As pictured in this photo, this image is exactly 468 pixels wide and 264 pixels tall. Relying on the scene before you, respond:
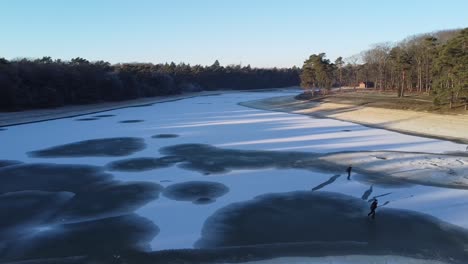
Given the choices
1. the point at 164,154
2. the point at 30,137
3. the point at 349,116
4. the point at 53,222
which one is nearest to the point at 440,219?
the point at 53,222

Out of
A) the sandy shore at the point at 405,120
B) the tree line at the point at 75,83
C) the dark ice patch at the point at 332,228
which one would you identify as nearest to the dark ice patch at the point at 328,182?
the dark ice patch at the point at 332,228

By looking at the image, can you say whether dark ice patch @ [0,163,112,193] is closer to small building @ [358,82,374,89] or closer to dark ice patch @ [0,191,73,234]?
dark ice patch @ [0,191,73,234]

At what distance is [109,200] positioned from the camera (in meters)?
14.1

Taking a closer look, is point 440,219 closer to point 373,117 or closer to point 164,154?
point 164,154

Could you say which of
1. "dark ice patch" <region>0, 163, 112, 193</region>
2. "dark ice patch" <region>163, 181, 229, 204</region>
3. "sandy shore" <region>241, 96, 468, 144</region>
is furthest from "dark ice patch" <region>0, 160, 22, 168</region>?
"sandy shore" <region>241, 96, 468, 144</region>

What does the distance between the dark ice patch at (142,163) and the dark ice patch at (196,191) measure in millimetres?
3750

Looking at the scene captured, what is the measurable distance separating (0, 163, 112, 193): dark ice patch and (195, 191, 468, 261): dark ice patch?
706 cm

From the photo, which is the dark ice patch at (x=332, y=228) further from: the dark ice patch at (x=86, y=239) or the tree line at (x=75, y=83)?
the tree line at (x=75, y=83)

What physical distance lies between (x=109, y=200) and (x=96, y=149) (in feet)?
37.3

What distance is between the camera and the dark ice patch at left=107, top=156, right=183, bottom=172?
19.1m

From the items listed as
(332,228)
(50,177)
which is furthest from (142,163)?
(332,228)

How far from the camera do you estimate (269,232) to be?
36.4 ft

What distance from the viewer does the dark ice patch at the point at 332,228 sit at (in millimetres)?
9984

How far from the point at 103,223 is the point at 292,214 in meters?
5.90
